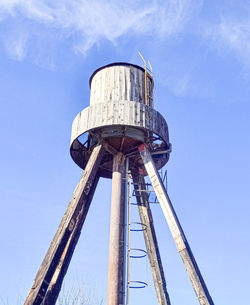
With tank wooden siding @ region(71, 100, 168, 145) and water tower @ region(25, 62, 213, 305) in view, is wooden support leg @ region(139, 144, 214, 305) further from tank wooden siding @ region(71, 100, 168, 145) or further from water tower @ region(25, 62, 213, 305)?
tank wooden siding @ region(71, 100, 168, 145)

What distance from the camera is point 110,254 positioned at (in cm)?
1468

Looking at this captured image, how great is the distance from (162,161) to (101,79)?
4542mm

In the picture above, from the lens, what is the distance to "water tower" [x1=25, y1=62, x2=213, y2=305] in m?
13.4

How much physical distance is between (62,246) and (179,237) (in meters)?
3.99

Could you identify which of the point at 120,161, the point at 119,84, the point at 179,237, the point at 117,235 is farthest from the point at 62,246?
the point at 119,84

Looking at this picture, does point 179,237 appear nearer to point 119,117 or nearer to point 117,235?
point 117,235

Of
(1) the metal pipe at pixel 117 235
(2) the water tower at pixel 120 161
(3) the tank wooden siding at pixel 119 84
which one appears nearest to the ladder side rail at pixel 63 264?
(2) the water tower at pixel 120 161

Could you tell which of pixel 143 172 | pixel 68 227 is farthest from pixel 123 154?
pixel 68 227

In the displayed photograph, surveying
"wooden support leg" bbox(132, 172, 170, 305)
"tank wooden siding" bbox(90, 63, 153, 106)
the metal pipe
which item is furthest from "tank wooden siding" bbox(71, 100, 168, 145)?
"wooden support leg" bbox(132, 172, 170, 305)

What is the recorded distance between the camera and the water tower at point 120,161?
13.4 m

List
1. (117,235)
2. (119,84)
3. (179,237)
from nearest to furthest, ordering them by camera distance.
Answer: (179,237), (117,235), (119,84)

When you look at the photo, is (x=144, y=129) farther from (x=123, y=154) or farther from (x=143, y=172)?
(x=143, y=172)

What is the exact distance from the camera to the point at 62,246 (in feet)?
40.3

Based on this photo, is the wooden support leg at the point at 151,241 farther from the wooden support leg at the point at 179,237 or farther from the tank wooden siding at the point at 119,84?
the tank wooden siding at the point at 119,84
